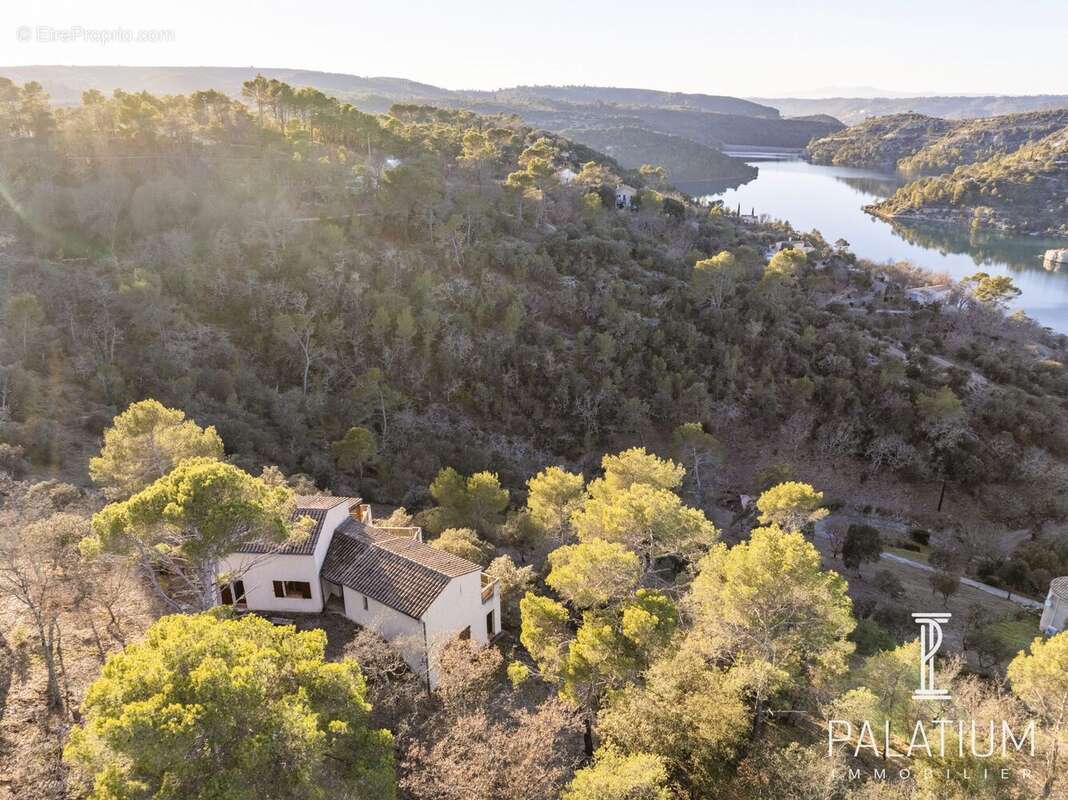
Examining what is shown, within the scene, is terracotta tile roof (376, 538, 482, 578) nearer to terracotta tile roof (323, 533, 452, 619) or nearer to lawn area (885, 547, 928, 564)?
→ terracotta tile roof (323, 533, 452, 619)

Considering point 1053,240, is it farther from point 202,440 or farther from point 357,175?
point 202,440

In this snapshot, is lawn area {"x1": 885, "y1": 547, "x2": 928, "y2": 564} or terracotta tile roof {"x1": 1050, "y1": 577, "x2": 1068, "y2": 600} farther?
lawn area {"x1": 885, "y1": 547, "x2": 928, "y2": 564}

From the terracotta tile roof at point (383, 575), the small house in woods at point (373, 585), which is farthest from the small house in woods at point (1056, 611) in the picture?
the terracotta tile roof at point (383, 575)

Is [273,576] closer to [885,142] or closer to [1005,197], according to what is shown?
[1005,197]

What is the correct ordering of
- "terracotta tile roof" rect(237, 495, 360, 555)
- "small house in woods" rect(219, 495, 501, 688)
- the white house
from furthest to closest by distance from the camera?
the white house
"terracotta tile roof" rect(237, 495, 360, 555)
"small house in woods" rect(219, 495, 501, 688)

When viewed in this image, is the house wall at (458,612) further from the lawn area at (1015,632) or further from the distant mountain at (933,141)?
the distant mountain at (933,141)

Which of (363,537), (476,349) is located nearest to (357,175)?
(476,349)

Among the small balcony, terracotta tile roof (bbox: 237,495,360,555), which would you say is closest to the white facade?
terracotta tile roof (bbox: 237,495,360,555)

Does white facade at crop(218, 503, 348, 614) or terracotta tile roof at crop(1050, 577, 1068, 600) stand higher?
white facade at crop(218, 503, 348, 614)

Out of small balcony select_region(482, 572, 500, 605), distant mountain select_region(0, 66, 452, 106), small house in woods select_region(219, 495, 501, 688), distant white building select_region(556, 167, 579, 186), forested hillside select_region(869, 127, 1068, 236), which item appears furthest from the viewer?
forested hillside select_region(869, 127, 1068, 236)

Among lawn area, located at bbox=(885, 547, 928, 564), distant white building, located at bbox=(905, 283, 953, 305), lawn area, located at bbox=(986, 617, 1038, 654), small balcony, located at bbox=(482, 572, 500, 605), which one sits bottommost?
lawn area, located at bbox=(885, 547, 928, 564)
